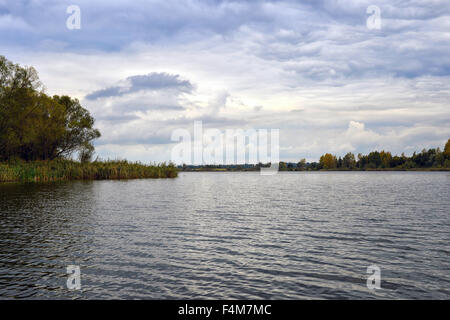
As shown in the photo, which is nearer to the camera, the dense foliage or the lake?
the lake

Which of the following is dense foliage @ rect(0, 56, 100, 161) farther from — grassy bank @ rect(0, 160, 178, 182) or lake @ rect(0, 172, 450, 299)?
lake @ rect(0, 172, 450, 299)

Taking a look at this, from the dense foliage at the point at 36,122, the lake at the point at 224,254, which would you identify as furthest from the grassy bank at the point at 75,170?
the lake at the point at 224,254

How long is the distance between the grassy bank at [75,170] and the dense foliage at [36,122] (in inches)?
239

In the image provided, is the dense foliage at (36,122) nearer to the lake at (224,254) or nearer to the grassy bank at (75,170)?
the grassy bank at (75,170)

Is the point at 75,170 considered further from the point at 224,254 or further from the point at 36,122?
the point at 224,254

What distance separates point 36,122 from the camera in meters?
83.7

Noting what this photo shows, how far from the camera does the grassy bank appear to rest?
69.1 meters

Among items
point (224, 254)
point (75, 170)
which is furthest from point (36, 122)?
point (224, 254)

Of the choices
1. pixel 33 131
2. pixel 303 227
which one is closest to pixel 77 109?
pixel 33 131

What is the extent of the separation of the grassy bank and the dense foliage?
6077 millimetres

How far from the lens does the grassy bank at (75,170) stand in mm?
69062

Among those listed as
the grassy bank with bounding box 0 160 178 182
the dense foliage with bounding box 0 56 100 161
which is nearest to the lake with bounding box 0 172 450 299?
the grassy bank with bounding box 0 160 178 182
